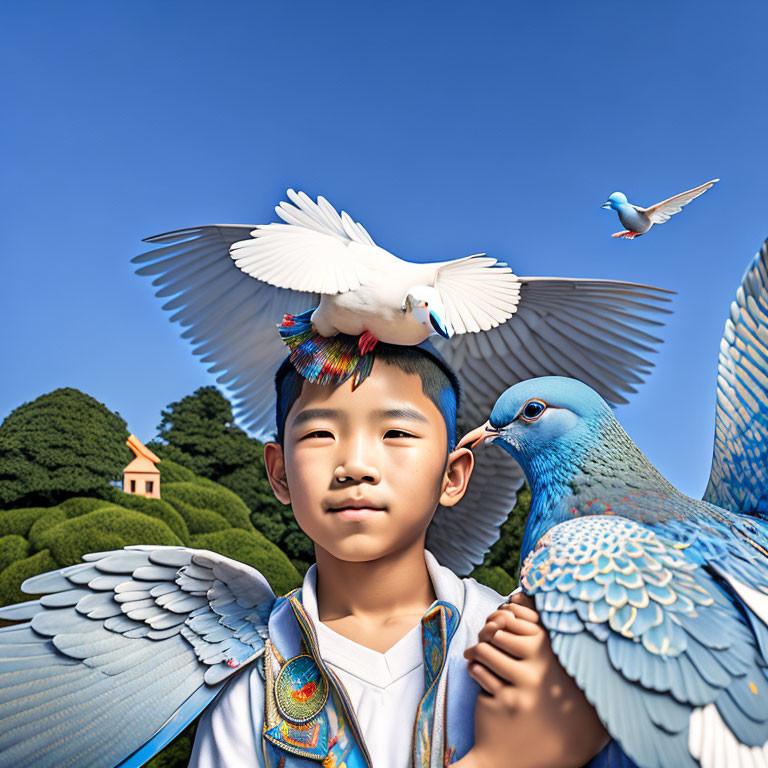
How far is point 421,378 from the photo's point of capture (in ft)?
5.43

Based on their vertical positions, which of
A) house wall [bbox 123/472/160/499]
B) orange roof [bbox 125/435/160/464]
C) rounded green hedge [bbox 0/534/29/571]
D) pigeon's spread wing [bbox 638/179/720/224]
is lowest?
rounded green hedge [bbox 0/534/29/571]

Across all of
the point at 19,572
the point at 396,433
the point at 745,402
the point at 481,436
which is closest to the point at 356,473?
the point at 396,433

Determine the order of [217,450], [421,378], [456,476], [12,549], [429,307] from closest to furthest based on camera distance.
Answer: [429,307]
[421,378]
[456,476]
[12,549]
[217,450]

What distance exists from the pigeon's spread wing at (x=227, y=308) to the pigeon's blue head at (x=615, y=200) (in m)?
0.71

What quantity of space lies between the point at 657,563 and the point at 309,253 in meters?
0.85

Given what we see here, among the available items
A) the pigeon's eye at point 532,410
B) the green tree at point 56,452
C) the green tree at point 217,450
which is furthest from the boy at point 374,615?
the green tree at point 217,450

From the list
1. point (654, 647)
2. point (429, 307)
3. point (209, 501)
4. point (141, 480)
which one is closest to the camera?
point (654, 647)

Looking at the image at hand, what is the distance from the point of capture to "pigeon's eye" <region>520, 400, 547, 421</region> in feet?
4.71

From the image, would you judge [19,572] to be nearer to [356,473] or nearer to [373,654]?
[373,654]

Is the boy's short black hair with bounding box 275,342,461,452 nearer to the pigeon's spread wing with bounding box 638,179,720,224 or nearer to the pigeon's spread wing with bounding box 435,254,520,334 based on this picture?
the pigeon's spread wing with bounding box 435,254,520,334

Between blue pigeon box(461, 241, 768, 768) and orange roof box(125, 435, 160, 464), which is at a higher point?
orange roof box(125, 435, 160, 464)

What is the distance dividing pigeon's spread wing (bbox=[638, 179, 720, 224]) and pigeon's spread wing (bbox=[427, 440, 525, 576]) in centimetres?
68

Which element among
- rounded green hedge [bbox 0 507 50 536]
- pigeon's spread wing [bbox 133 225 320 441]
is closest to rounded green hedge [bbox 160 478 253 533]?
rounded green hedge [bbox 0 507 50 536]

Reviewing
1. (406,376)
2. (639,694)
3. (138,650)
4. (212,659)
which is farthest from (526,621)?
(138,650)
